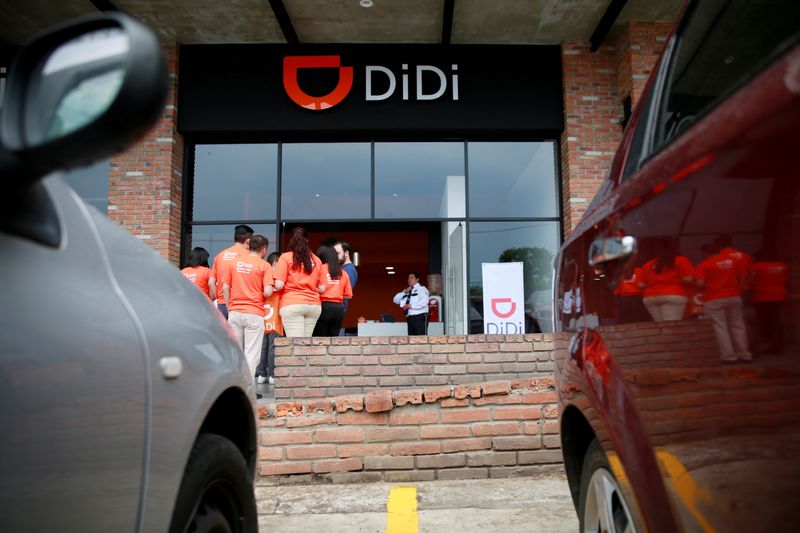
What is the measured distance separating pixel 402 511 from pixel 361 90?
27.5 feet

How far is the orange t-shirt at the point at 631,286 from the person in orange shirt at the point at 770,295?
40 centimetres

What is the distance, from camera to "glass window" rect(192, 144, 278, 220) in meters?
11.1

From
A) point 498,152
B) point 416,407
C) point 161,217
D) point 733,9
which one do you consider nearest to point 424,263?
point 498,152

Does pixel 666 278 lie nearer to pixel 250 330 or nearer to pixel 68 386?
pixel 68 386

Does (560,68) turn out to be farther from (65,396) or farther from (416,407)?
(65,396)

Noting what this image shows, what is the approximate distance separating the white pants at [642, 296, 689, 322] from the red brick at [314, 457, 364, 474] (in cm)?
314

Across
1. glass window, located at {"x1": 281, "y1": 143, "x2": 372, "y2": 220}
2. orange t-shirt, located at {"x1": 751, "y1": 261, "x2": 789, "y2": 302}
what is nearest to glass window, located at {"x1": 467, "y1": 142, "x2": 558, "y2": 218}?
glass window, located at {"x1": 281, "y1": 143, "x2": 372, "y2": 220}

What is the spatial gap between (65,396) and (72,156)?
15.2 inches

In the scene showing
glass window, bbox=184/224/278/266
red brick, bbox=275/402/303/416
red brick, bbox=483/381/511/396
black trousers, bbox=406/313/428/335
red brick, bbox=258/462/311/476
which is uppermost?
glass window, bbox=184/224/278/266

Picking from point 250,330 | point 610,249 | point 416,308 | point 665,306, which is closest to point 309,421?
point 250,330

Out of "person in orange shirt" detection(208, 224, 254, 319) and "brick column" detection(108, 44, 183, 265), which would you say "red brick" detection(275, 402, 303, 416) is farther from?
"brick column" detection(108, 44, 183, 265)

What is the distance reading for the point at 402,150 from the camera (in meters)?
11.4

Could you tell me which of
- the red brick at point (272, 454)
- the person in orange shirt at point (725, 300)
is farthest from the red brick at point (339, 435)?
the person in orange shirt at point (725, 300)

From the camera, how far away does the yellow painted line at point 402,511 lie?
11.0 feet
